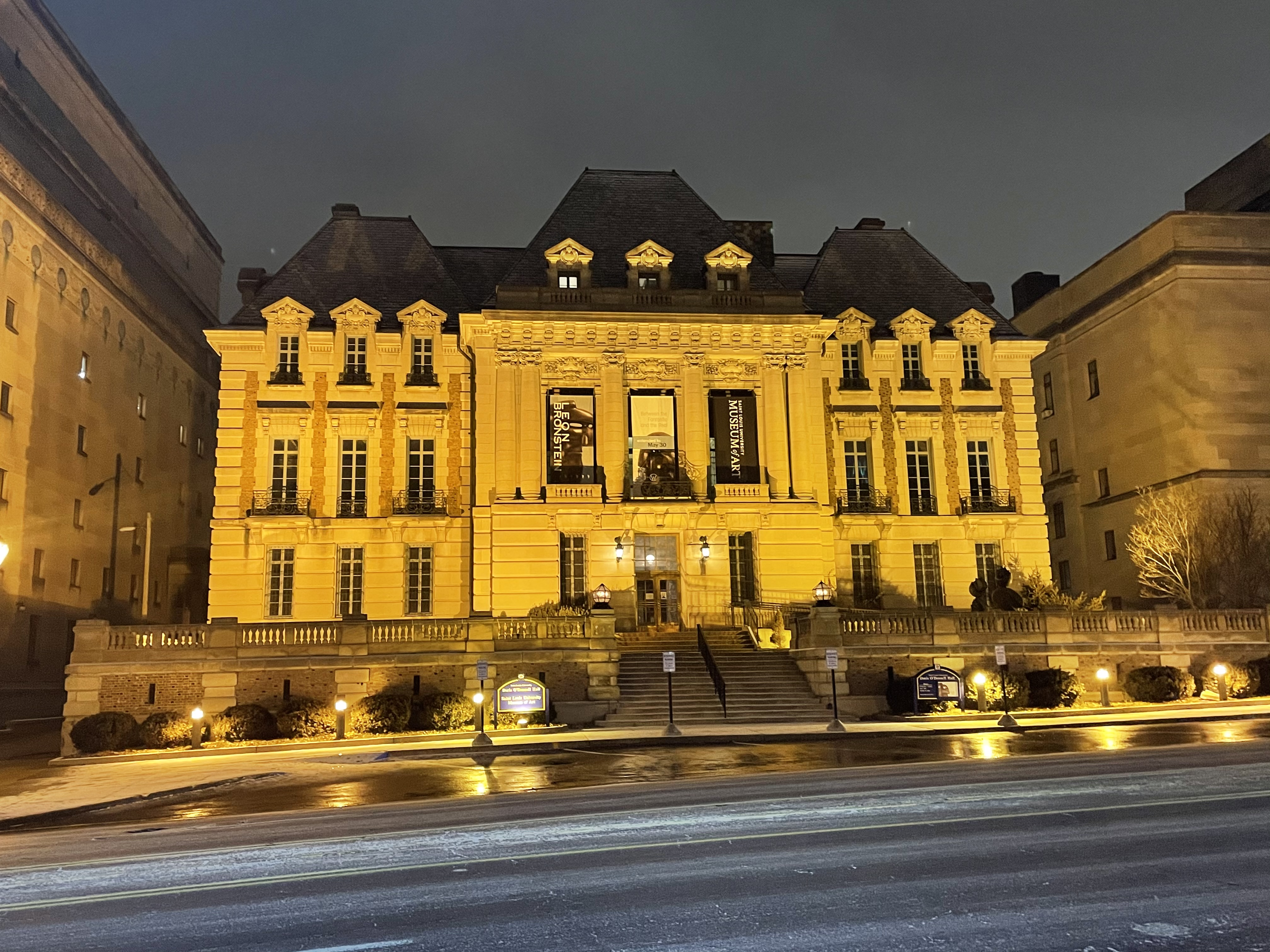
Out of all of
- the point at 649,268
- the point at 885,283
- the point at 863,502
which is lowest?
the point at 863,502

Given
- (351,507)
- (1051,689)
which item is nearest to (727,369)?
(351,507)

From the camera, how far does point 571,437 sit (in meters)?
40.2

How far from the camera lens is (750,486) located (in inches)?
1571

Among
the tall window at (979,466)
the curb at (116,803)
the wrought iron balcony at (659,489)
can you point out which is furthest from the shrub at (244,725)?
the tall window at (979,466)

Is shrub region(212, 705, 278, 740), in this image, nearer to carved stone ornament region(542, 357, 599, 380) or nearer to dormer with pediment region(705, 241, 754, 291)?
carved stone ornament region(542, 357, 599, 380)

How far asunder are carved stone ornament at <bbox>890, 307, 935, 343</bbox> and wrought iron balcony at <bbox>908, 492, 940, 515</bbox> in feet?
23.4

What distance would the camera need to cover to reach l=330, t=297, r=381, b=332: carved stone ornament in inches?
1645

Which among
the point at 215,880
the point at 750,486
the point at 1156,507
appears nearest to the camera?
the point at 215,880

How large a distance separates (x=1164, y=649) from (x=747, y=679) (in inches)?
543

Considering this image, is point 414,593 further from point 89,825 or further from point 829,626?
point 89,825

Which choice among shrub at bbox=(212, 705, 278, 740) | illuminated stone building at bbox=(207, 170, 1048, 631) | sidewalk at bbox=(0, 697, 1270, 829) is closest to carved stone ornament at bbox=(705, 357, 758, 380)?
illuminated stone building at bbox=(207, 170, 1048, 631)

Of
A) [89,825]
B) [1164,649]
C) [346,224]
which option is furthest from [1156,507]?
[89,825]

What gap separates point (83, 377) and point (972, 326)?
40.5m

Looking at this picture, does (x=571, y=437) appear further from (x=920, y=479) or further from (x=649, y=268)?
(x=920, y=479)
